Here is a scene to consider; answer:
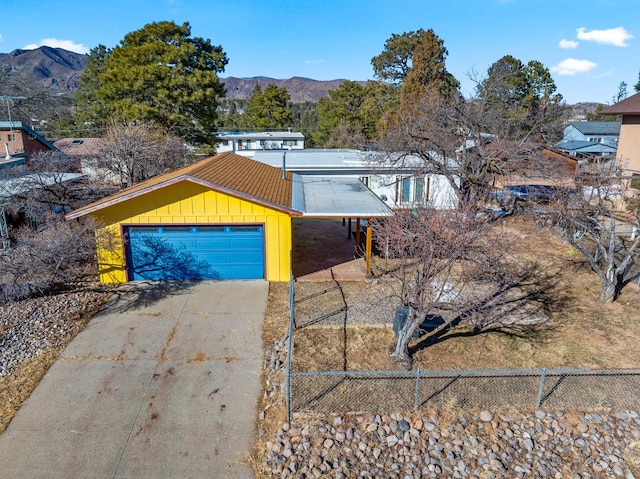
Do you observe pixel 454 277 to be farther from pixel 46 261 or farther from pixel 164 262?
pixel 46 261

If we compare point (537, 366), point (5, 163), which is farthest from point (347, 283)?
point (5, 163)

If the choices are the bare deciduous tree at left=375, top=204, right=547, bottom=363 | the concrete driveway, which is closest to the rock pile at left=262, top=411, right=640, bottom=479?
the concrete driveway

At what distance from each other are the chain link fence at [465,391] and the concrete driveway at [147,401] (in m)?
1.23

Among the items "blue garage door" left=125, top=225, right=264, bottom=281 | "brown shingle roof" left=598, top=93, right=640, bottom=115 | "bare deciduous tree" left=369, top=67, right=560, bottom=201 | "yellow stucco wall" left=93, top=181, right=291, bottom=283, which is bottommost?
"blue garage door" left=125, top=225, right=264, bottom=281

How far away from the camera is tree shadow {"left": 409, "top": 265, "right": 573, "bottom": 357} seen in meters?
9.62

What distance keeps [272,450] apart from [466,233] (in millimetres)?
5429

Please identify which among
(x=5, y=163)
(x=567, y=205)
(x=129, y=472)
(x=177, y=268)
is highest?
(x=5, y=163)

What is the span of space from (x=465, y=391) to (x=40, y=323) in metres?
9.56

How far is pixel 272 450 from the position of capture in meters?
6.55

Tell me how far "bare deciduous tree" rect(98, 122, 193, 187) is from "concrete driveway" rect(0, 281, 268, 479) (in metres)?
10.9

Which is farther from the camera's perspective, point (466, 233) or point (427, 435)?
point (466, 233)

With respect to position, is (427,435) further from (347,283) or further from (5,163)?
(5,163)

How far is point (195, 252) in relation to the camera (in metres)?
12.9

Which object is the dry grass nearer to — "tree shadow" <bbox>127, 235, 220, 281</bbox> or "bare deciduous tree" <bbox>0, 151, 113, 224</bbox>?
"tree shadow" <bbox>127, 235, 220, 281</bbox>
